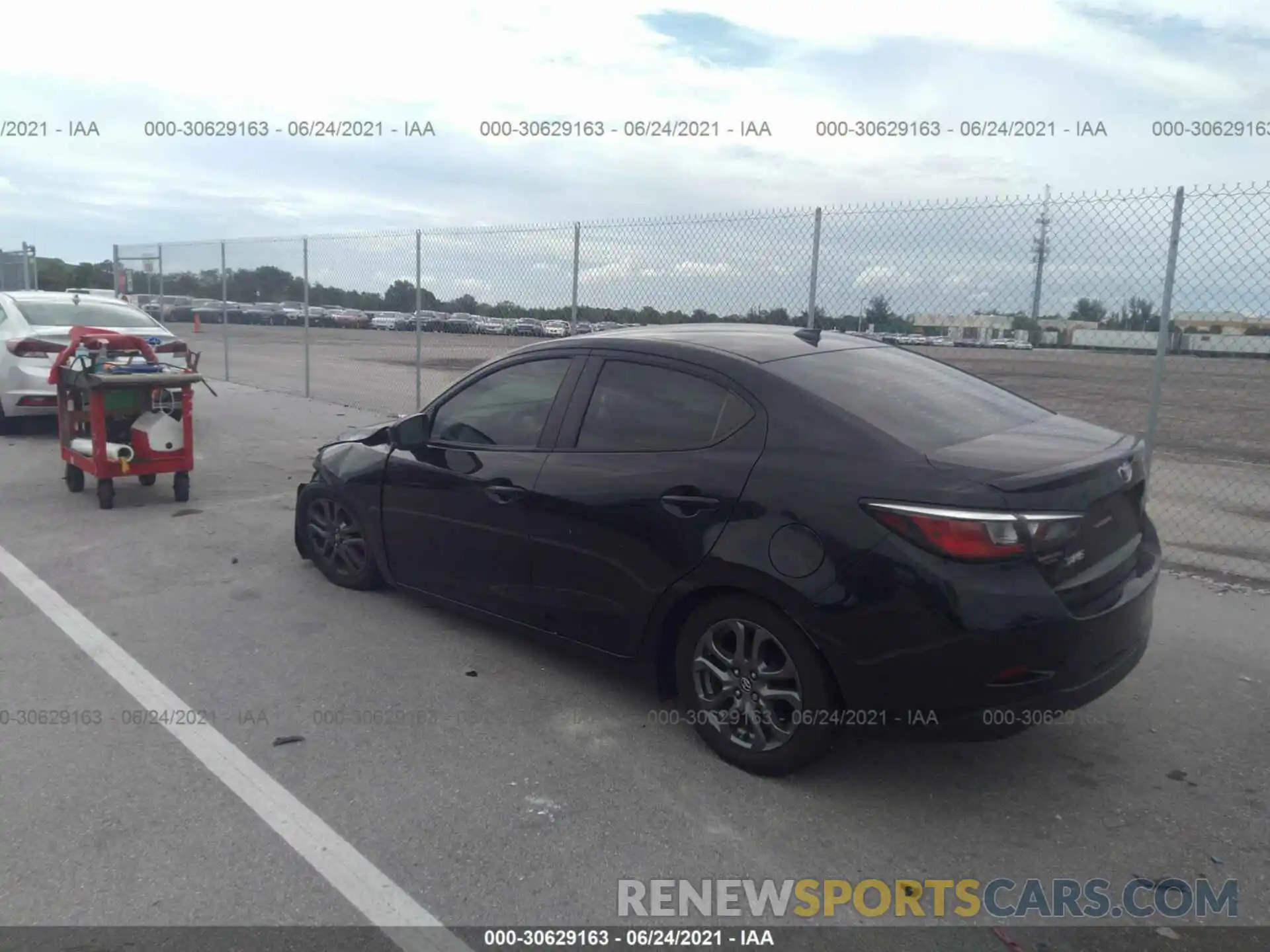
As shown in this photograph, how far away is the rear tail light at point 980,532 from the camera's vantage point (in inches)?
123

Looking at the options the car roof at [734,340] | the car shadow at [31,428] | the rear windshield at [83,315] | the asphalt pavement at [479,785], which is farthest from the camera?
the car shadow at [31,428]

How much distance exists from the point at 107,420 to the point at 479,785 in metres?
5.67

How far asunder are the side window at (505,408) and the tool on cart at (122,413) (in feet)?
12.3

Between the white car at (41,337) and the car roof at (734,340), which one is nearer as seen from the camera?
the car roof at (734,340)

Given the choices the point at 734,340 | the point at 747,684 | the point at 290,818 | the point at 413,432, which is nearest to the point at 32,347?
the point at 413,432

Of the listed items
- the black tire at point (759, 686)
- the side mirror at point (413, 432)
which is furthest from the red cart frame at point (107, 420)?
the black tire at point (759, 686)

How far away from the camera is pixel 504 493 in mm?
4457

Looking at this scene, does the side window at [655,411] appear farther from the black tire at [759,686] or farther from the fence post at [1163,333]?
the fence post at [1163,333]

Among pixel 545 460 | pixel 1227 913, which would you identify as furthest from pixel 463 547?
pixel 1227 913

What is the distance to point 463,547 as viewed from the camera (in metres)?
4.71

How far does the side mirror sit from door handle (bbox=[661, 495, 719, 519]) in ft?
5.45

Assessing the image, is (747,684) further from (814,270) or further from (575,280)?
(575,280)

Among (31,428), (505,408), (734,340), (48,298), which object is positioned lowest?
(31,428)

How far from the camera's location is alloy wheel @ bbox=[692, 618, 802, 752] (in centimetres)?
356
